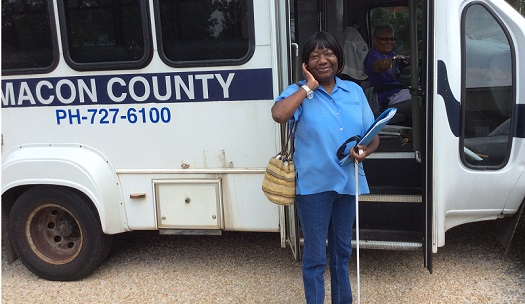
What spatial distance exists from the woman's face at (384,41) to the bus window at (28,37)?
290cm

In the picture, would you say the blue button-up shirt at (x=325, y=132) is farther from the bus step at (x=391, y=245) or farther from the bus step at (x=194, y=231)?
Result: the bus step at (x=194, y=231)

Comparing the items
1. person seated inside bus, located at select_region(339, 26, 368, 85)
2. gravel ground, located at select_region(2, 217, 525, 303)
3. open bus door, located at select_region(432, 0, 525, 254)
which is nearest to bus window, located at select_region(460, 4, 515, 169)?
open bus door, located at select_region(432, 0, 525, 254)

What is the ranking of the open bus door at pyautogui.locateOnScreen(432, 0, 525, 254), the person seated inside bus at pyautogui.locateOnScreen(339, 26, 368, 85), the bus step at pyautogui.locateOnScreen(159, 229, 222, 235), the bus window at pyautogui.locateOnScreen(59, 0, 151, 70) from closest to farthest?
1. the open bus door at pyautogui.locateOnScreen(432, 0, 525, 254)
2. the bus window at pyautogui.locateOnScreen(59, 0, 151, 70)
3. the bus step at pyautogui.locateOnScreen(159, 229, 222, 235)
4. the person seated inside bus at pyautogui.locateOnScreen(339, 26, 368, 85)

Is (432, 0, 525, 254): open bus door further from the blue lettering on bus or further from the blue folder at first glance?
the blue lettering on bus

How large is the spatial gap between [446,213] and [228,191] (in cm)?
151

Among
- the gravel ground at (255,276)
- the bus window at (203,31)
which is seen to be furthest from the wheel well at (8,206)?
the bus window at (203,31)

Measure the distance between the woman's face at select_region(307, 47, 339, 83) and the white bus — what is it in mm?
538

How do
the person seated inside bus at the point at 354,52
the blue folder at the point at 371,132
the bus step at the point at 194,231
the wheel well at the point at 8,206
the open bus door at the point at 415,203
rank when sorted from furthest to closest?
the person seated inside bus at the point at 354,52, the wheel well at the point at 8,206, the bus step at the point at 194,231, the open bus door at the point at 415,203, the blue folder at the point at 371,132

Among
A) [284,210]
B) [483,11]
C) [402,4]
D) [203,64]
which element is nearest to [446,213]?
[284,210]

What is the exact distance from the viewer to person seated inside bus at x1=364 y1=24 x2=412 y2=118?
168 inches

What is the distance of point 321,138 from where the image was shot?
2275 millimetres

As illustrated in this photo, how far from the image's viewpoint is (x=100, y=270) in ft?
12.0

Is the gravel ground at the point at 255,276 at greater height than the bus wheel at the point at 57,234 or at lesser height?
lesser

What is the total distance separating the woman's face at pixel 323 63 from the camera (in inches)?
90.4
